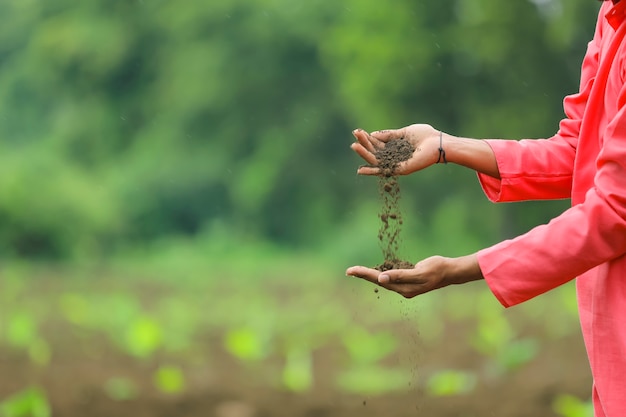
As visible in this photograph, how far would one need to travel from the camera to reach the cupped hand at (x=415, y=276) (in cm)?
179

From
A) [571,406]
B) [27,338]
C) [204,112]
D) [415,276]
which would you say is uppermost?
[204,112]

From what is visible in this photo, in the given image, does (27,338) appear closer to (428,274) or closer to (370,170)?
(370,170)

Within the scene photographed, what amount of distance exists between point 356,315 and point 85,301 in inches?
97.3

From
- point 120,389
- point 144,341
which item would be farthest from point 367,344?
point 120,389

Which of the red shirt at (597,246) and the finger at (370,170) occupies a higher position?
the finger at (370,170)

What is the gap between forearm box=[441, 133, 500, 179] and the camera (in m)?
2.03

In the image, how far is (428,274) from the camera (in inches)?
70.7

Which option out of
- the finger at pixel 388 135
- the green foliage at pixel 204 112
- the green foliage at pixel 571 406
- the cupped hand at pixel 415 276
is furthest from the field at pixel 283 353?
the green foliage at pixel 204 112

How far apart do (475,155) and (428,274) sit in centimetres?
36

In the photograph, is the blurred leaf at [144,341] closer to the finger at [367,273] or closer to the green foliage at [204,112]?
the finger at [367,273]

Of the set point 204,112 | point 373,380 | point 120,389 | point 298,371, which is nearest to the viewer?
point 120,389

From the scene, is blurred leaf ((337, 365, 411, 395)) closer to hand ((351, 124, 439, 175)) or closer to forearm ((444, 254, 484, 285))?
hand ((351, 124, 439, 175))

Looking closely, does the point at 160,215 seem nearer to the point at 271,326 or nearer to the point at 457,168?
A: the point at 457,168

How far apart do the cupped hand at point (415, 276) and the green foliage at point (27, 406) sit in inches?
118
